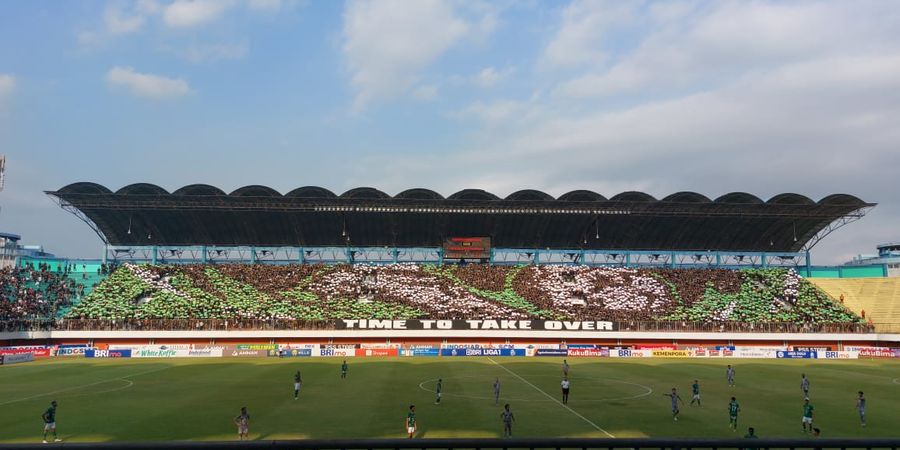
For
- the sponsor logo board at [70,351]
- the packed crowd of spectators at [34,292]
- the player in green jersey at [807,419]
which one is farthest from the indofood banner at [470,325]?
the player in green jersey at [807,419]

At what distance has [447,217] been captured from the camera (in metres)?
89.3

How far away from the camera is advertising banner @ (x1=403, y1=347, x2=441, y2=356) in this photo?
68.2m

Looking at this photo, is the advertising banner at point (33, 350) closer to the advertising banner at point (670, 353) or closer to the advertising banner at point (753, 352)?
the advertising banner at point (670, 353)

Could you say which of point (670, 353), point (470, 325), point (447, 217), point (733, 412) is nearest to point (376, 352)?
point (470, 325)

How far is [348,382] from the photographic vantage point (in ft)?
147

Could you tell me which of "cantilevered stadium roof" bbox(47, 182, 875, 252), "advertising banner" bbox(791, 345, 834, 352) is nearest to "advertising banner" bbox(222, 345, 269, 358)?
"cantilevered stadium roof" bbox(47, 182, 875, 252)

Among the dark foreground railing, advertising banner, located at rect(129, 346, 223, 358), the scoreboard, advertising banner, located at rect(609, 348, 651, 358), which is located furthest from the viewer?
the scoreboard

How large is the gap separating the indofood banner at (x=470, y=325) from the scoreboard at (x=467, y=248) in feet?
76.7

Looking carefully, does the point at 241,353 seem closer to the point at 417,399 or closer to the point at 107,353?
the point at 107,353

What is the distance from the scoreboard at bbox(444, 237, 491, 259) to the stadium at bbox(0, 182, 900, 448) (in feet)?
1.07

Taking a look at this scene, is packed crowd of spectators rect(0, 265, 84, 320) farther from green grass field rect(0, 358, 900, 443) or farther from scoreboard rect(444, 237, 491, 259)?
scoreboard rect(444, 237, 491, 259)

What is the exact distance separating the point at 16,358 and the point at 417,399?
47.3 meters

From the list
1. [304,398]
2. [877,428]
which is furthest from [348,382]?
[877,428]

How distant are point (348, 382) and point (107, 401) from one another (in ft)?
52.3
